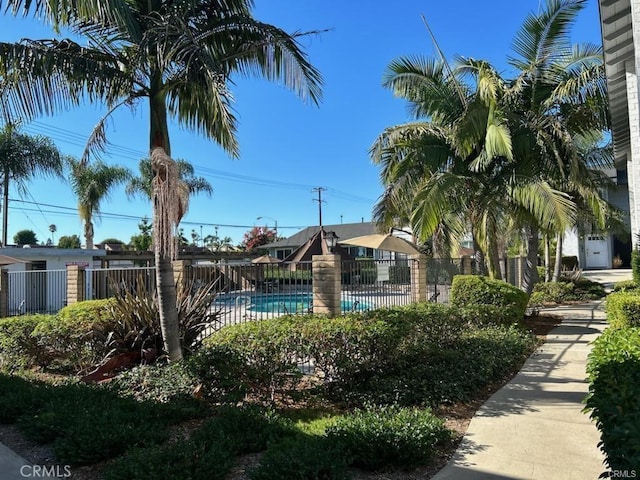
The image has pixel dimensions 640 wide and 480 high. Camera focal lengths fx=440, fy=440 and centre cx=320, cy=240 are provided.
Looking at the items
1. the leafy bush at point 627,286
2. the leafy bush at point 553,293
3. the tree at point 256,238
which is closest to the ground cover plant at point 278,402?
the leafy bush at point 627,286

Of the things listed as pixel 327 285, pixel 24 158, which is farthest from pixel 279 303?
pixel 24 158

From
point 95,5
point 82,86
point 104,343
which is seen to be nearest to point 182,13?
point 95,5

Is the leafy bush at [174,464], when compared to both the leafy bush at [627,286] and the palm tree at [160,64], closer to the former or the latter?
the palm tree at [160,64]

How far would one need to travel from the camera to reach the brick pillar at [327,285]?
24.0 feet

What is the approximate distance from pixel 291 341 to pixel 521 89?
9377mm

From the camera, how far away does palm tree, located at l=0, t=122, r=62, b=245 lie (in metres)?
21.8

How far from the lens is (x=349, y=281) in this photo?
31.4 feet

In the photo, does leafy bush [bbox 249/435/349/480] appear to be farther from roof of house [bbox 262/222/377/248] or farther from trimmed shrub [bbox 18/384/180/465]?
roof of house [bbox 262/222/377/248]

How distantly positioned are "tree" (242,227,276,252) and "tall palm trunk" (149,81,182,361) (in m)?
46.8

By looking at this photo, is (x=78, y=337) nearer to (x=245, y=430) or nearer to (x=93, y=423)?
(x=93, y=423)

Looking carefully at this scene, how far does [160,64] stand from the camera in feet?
18.5

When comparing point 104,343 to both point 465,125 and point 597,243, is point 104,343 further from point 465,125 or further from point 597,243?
point 597,243

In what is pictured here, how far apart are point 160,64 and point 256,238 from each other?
4876cm

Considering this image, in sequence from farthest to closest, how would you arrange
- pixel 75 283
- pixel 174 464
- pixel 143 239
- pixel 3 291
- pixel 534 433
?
1. pixel 143 239
2. pixel 3 291
3. pixel 75 283
4. pixel 534 433
5. pixel 174 464
